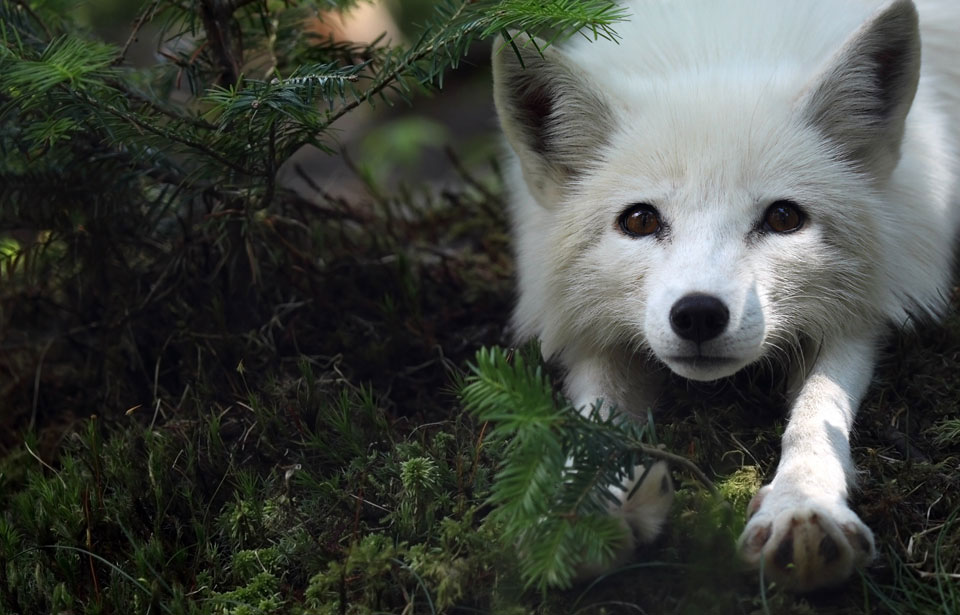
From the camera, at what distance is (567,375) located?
352cm

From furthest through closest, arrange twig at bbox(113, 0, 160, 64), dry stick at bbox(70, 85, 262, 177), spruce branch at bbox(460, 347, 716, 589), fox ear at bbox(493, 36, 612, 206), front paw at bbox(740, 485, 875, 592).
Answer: twig at bbox(113, 0, 160, 64) < fox ear at bbox(493, 36, 612, 206) < dry stick at bbox(70, 85, 262, 177) < front paw at bbox(740, 485, 875, 592) < spruce branch at bbox(460, 347, 716, 589)

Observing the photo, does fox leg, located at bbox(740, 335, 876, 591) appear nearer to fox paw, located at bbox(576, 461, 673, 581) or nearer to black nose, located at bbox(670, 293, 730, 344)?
fox paw, located at bbox(576, 461, 673, 581)

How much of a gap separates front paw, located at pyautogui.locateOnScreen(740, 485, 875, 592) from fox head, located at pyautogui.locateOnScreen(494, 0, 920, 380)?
53 cm

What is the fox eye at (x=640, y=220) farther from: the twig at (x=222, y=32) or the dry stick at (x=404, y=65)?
the twig at (x=222, y=32)

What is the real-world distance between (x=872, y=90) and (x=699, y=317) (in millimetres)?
1127

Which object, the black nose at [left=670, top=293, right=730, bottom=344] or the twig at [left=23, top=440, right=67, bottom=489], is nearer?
the black nose at [left=670, top=293, right=730, bottom=344]

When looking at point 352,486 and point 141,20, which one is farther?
point 141,20

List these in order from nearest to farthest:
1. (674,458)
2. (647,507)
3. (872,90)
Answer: (674,458), (647,507), (872,90)

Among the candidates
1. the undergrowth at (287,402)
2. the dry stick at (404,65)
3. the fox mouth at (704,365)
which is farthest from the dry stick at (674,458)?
the dry stick at (404,65)

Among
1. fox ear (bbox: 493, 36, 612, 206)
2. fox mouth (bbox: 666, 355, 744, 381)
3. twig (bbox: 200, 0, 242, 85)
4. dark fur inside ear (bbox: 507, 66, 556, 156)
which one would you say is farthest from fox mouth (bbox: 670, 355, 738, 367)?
twig (bbox: 200, 0, 242, 85)

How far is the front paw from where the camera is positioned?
241 cm

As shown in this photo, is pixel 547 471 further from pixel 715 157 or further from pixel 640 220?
pixel 715 157

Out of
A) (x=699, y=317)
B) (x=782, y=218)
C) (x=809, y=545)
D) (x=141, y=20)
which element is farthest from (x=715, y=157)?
(x=141, y=20)

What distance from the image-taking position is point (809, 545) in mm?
2410
